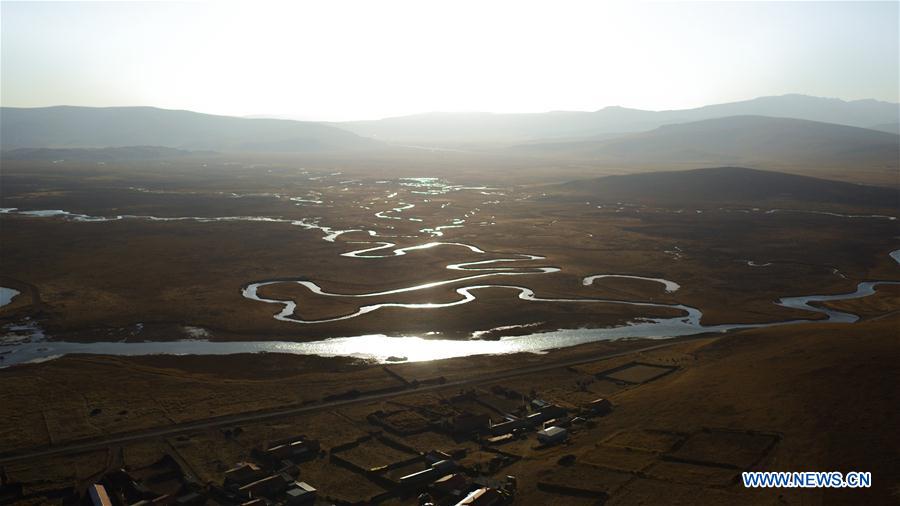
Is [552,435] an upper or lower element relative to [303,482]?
upper

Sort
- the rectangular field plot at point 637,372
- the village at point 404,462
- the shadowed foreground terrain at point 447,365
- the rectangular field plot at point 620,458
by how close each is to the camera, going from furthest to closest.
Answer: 1. the rectangular field plot at point 637,372
2. the rectangular field plot at point 620,458
3. the shadowed foreground terrain at point 447,365
4. the village at point 404,462

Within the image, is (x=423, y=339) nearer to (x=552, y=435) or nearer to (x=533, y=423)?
(x=533, y=423)

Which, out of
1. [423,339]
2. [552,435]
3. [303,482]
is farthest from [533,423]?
[423,339]

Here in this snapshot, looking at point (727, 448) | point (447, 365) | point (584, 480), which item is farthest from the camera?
point (447, 365)

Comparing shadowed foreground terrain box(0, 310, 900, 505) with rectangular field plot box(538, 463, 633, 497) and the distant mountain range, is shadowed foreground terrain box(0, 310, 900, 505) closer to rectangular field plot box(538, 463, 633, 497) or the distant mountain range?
rectangular field plot box(538, 463, 633, 497)

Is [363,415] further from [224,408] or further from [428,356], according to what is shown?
[428,356]

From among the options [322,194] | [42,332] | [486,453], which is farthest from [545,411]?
[322,194]

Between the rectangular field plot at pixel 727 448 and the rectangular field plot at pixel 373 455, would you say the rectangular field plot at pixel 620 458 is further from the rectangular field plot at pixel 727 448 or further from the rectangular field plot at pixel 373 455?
the rectangular field plot at pixel 373 455

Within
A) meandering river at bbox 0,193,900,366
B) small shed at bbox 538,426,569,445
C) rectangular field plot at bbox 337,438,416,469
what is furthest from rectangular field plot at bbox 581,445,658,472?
meandering river at bbox 0,193,900,366

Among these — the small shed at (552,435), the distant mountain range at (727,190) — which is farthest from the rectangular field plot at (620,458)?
the distant mountain range at (727,190)
